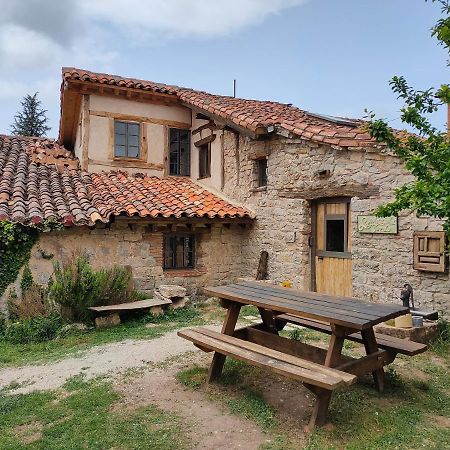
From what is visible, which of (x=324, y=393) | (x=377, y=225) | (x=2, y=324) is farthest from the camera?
(x=2, y=324)

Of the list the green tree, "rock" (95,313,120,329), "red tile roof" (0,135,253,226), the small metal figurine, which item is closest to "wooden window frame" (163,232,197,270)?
"red tile roof" (0,135,253,226)

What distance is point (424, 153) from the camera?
379 cm

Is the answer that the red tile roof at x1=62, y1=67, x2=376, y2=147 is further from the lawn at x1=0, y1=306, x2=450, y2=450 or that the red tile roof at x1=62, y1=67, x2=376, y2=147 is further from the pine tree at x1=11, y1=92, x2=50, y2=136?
the pine tree at x1=11, y1=92, x2=50, y2=136

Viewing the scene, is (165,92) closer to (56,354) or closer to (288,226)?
(288,226)

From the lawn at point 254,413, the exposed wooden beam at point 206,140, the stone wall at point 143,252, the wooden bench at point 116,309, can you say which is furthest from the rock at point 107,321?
the exposed wooden beam at point 206,140

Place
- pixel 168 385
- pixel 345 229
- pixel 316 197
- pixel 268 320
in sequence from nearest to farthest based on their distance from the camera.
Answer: pixel 168 385 → pixel 268 320 → pixel 345 229 → pixel 316 197

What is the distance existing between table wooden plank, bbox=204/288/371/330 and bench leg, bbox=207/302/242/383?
0.18 m

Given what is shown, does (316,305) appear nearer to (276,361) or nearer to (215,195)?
(276,361)

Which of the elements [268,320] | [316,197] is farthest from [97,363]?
[316,197]

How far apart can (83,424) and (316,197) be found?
5.76 meters

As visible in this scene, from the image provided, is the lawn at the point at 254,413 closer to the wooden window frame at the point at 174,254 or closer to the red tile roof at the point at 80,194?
the red tile roof at the point at 80,194

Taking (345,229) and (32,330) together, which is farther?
(345,229)

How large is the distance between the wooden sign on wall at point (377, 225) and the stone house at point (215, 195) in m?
0.02

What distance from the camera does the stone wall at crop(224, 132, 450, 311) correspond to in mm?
6410
